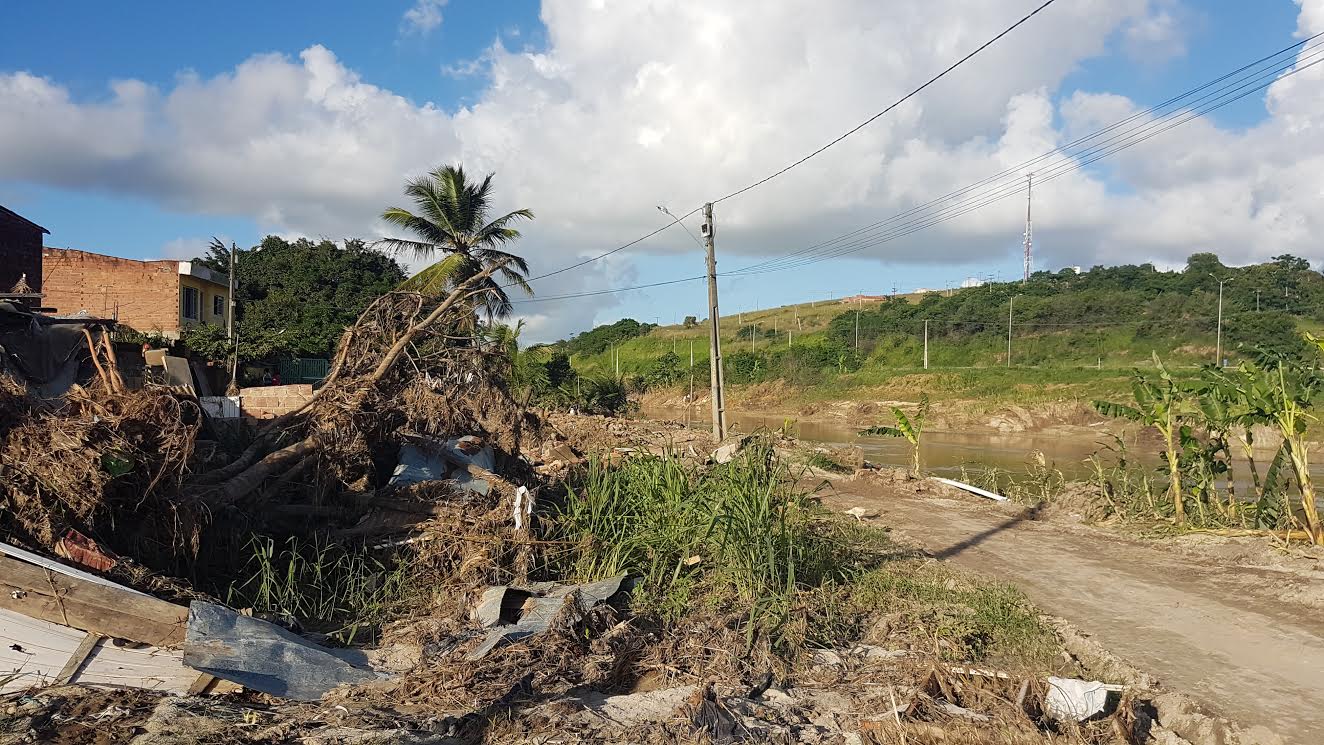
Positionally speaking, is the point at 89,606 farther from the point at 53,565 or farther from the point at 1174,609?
the point at 1174,609

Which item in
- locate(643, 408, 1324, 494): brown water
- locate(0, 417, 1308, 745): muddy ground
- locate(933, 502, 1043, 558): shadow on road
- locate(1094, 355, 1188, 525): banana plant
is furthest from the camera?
locate(643, 408, 1324, 494): brown water

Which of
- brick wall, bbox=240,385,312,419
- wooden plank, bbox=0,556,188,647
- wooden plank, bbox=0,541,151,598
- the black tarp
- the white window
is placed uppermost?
the white window

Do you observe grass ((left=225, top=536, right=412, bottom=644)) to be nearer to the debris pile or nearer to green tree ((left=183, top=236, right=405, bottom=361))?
the debris pile

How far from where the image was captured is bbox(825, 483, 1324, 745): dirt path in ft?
17.0

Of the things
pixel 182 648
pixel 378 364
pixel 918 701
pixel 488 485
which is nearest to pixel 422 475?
pixel 488 485

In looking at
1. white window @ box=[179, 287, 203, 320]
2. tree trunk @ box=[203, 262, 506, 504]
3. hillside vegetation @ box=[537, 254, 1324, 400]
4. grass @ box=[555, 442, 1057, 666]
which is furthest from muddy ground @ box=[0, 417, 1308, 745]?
white window @ box=[179, 287, 203, 320]

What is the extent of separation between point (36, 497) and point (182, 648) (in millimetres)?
1287

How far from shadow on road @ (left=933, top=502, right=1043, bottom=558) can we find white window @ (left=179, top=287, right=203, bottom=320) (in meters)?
26.1

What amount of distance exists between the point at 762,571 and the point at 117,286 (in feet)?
92.1

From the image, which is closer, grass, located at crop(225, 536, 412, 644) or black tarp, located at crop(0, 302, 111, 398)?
grass, located at crop(225, 536, 412, 644)

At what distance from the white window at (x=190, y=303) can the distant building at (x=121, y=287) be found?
0.21 ft

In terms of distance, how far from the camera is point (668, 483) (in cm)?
761

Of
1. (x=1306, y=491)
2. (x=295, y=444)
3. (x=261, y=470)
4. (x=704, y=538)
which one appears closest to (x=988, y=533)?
(x=1306, y=491)

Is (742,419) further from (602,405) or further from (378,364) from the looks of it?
(378,364)
